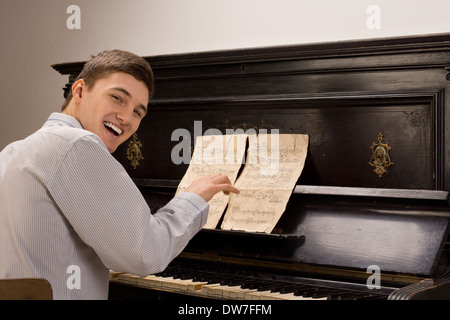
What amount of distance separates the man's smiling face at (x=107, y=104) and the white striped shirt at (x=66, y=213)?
9.5 inches

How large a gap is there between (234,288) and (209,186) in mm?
421

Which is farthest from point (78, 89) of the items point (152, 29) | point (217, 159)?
point (152, 29)

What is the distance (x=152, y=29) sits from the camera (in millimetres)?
3902

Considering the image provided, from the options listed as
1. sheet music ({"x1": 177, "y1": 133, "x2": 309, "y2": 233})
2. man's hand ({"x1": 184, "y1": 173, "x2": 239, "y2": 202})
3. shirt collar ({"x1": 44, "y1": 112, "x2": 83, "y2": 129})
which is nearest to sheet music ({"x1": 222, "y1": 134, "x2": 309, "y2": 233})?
sheet music ({"x1": 177, "y1": 133, "x2": 309, "y2": 233})

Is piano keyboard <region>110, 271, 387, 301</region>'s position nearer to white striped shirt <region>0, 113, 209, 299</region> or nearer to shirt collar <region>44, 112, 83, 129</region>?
white striped shirt <region>0, 113, 209, 299</region>

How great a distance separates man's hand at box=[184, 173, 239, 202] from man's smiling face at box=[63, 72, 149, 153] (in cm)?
32

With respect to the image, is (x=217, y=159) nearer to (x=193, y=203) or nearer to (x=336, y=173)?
(x=336, y=173)

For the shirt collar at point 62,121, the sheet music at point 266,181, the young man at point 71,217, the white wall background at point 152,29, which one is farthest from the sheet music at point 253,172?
the white wall background at point 152,29

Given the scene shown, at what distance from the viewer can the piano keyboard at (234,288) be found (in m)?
1.81

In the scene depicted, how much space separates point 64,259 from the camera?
1.55 metres

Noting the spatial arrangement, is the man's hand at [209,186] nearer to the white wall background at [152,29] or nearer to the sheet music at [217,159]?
the sheet music at [217,159]

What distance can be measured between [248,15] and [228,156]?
1.34 meters

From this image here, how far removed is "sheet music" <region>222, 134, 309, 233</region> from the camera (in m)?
2.21
